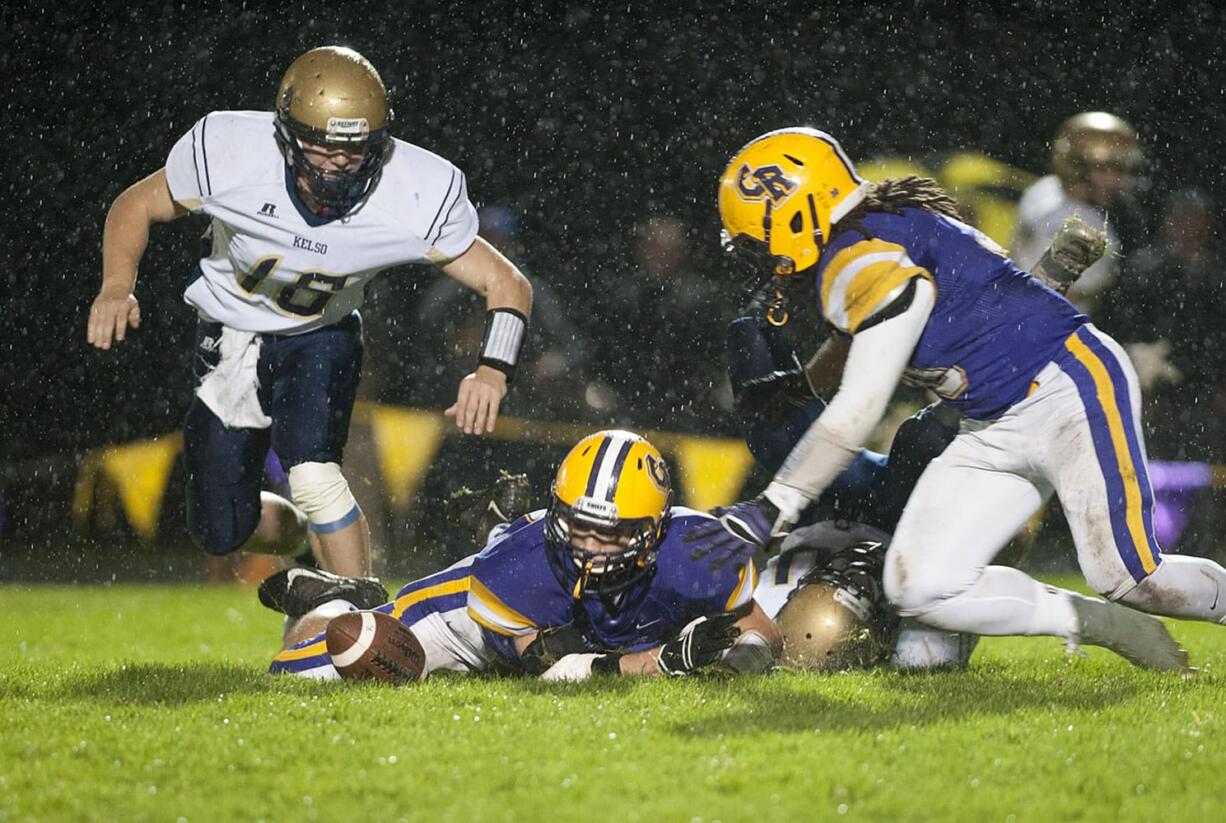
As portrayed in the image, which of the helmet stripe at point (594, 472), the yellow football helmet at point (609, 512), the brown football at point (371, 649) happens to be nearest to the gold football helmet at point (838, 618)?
the yellow football helmet at point (609, 512)

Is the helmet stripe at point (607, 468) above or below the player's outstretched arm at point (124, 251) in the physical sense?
below

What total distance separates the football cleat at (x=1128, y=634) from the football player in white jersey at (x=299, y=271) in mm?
1628

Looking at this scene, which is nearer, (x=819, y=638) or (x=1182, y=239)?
(x=819, y=638)

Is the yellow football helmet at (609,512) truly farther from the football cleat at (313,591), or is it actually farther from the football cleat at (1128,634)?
the football cleat at (1128,634)

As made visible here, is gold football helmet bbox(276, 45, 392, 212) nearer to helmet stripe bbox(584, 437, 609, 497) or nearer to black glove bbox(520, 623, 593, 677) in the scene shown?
helmet stripe bbox(584, 437, 609, 497)

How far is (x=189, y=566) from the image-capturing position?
7.51m

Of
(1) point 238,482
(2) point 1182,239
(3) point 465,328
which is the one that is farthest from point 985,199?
(1) point 238,482

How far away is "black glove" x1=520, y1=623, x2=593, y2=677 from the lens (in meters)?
3.73

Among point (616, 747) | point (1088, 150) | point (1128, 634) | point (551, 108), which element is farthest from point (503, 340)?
point (551, 108)

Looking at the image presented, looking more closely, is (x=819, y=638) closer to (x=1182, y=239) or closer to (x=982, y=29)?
(x=1182, y=239)

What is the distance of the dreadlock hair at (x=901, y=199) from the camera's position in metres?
3.57

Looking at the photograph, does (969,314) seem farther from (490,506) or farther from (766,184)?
(490,506)

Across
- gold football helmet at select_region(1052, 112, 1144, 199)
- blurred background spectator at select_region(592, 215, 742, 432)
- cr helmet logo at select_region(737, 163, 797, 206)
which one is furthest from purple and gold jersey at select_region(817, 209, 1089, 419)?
blurred background spectator at select_region(592, 215, 742, 432)

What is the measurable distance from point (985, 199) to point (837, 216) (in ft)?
14.4
